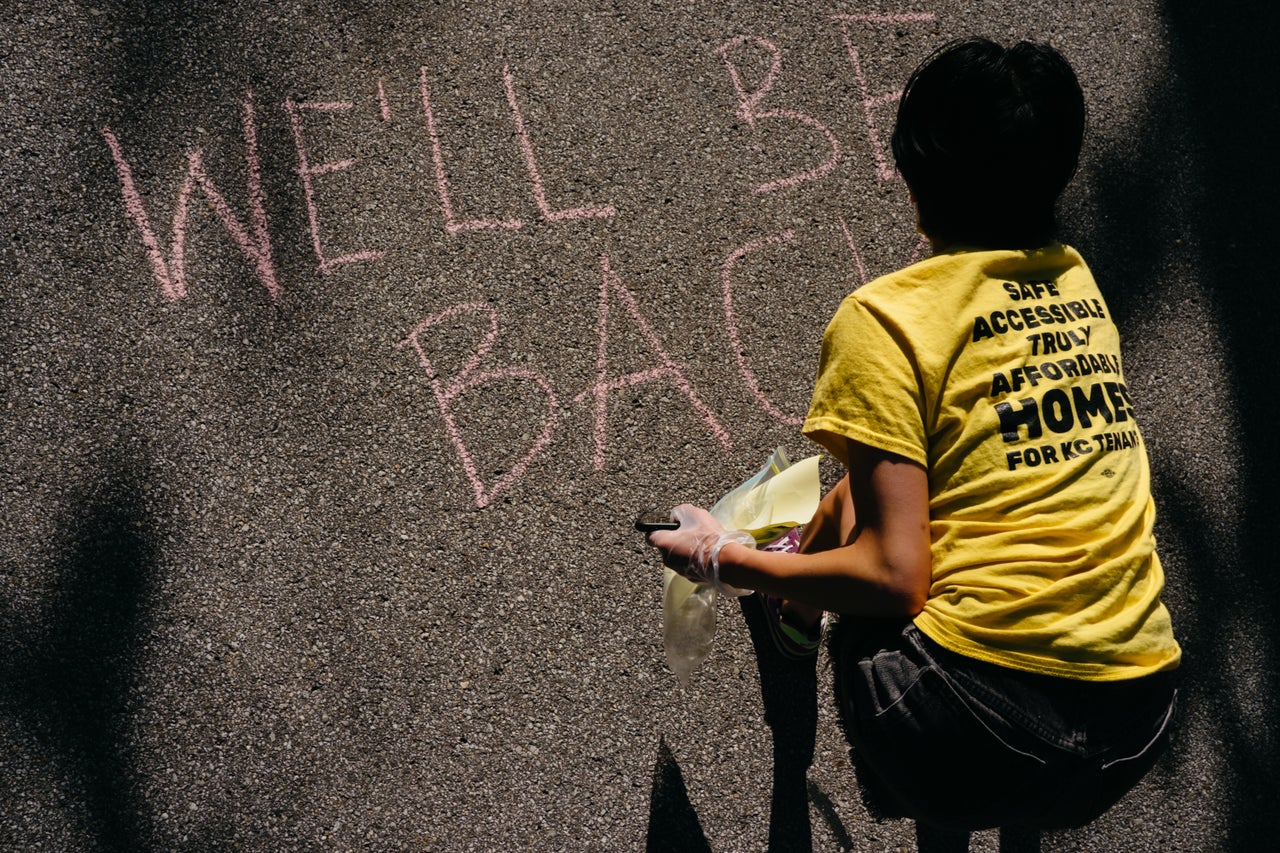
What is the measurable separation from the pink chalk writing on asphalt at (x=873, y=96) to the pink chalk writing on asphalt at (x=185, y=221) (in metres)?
1.73

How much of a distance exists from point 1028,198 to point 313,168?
1839 millimetres

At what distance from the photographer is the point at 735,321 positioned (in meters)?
2.37

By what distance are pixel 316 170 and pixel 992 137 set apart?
178cm

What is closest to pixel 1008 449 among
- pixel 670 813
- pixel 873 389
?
pixel 873 389

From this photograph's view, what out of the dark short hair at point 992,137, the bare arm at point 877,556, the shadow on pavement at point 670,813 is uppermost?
the dark short hair at point 992,137

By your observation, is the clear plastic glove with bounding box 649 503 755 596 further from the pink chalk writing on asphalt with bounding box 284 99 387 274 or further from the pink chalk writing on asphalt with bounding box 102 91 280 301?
the pink chalk writing on asphalt with bounding box 102 91 280 301

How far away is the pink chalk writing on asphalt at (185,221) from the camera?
7.47 ft

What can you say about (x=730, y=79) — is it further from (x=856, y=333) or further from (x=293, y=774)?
(x=293, y=774)

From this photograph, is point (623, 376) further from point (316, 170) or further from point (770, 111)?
point (316, 170)

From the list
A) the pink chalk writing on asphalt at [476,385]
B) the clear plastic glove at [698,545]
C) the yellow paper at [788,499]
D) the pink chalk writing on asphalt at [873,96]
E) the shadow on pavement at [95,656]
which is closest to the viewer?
the clear plastic glove at [698,545]

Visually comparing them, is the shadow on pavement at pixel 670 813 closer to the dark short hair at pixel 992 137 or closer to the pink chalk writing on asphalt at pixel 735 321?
the pink chalk writing on asphalt at pixel 735 321

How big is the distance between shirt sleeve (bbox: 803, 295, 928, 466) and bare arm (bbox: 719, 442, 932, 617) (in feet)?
0.11

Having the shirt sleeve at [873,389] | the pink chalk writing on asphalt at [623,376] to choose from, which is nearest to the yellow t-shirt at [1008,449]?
the shirt sleeve at [873,389]

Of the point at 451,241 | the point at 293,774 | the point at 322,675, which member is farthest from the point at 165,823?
the point at 451,241
